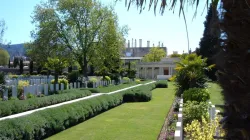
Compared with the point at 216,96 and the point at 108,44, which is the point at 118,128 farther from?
the point at 108,44

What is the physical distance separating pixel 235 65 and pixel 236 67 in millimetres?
17

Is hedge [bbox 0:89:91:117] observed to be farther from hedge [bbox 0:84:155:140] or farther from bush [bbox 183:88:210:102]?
bush [bbox 183:88:210:102]

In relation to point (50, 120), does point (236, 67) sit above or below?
above

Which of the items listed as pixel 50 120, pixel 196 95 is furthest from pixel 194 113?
pixel 50 120

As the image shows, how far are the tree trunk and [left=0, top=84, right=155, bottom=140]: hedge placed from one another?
17.9ft

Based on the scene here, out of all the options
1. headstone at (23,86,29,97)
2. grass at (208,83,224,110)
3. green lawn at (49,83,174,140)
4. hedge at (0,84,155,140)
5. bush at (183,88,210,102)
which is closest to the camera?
grass at (208,83,224,110)

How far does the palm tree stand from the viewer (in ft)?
6.64

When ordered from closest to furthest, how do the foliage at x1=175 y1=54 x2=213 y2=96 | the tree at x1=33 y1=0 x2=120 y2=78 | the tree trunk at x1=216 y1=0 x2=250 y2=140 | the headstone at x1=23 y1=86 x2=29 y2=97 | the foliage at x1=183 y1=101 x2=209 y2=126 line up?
1. the tree trunk at x1=216 y1=0 x2=250 y2=140
2. the foliage at x1=183 y1=101 x2=209 y2=126
3. the headstone at x1=23 y1=86 x2=29 y2=97
4. the foliage at x1=175 y1=54 x2=213 y2=96
5. the tree at x1=33 y1=0 x2=120 y2=78

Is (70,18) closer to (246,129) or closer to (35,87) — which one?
(35,87)

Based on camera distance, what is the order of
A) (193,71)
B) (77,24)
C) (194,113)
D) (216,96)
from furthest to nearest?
(77,24) → (216,96) → (193,71) → (194,113)

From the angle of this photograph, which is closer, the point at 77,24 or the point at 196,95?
the point at 196,95

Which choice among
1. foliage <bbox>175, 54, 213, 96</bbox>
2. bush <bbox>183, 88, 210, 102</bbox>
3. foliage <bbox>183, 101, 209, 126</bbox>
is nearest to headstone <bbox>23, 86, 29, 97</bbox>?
foliage <bbox>175, 54, 213, 96</bbox>

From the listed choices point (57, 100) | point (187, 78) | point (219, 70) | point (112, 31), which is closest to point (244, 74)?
point (219, 70)

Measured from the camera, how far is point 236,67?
2096 mm
